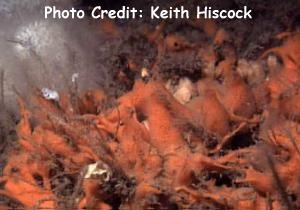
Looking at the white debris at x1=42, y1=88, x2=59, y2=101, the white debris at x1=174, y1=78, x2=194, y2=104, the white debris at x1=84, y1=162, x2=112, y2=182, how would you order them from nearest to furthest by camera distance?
the white debris at x1=84, y1=162, x2=112, y2=182
the white debris at x1=174, y1=78, x2=194, y2=104
the white debris at x1=42, y1=88, x2=59, y2=101

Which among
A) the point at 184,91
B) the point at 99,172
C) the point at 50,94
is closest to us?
the point at 99,172

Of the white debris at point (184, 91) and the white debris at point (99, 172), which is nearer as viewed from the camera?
the white debris at point (99, 172)

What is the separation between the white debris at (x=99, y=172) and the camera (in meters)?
2.22

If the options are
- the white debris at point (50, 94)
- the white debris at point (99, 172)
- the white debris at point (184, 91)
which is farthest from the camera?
the white debris at point (50, 94)

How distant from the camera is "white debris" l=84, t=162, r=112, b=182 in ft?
7.28

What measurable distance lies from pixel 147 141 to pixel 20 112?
1180 millimetres

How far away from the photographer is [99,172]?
88.0 inches

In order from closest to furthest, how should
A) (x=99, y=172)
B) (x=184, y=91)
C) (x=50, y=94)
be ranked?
1. (x=99, y=172)
2. (x=184, y=91)
3. (x=50, y=94)

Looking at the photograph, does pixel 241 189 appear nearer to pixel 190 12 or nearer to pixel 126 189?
pixel 126 189

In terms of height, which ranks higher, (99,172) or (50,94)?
(50,94)

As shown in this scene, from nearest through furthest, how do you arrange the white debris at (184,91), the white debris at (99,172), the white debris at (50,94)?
1. the white debris at (99,172)
2. the white debris at (184,91)
3. the white debris at (50,94)

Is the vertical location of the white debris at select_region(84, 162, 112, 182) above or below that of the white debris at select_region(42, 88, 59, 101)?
below

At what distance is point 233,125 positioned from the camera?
238 cm

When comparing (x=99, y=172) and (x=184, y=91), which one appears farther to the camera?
(x=184, y=91)
